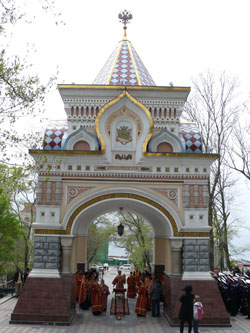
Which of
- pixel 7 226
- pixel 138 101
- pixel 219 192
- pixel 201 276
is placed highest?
pixel 138 101

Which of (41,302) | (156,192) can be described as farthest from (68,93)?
(41,302)

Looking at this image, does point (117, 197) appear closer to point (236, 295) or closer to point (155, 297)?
point (155, 297)

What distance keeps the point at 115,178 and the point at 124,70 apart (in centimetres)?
446

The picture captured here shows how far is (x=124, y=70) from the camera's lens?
531 inches

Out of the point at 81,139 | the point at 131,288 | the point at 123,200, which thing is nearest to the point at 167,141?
the point at 123,200

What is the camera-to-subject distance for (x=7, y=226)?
17.2m

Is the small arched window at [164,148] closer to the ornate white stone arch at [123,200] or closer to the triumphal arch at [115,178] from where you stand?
Answer: the triumphal arch at [115,178]

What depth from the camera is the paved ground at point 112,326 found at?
9.74m

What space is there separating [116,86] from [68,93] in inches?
63.5

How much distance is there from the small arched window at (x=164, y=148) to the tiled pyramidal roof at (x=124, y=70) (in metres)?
2.51

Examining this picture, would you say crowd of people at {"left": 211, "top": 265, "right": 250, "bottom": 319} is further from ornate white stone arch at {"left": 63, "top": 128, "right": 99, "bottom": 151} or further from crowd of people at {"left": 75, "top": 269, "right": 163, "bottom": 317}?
ornate white stone arch at {"left": 63, "top": 128, "right": 99, "bottom": 151}

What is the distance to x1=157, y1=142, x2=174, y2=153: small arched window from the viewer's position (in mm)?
11720

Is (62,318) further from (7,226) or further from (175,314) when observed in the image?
(7,226)

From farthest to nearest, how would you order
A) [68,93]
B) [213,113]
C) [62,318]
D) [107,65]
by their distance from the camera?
1. [213,113]
2. [107,65]
3. [68,93]
4. [62,318]
